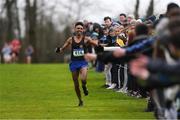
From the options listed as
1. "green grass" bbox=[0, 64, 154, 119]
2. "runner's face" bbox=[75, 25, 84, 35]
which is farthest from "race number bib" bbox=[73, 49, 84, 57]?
"green grass" bbox=[0, 64, 154, 119]

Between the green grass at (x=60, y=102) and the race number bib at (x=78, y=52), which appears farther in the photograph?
the race number bib at (x=78, y=52)

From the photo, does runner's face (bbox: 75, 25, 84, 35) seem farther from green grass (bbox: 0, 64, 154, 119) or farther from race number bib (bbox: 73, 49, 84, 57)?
green grass (bbox: 0, 64, 154, 119)

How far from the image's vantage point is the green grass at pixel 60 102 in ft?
60.1

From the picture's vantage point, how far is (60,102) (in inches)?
866

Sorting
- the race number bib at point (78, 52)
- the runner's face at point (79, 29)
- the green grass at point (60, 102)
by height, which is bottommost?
the green grass at point (60, 102)

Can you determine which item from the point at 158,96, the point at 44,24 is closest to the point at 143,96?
the point at 158,96

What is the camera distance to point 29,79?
108 feet

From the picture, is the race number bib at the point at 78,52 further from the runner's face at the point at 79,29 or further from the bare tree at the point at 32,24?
the bare tree at the point at 32,24

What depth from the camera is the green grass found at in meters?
18.3

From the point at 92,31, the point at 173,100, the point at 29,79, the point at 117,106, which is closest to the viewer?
the point at 173,100

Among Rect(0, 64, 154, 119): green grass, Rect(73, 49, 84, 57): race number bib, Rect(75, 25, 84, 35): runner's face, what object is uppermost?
Rect(75, 25, 84, 35): runner's face

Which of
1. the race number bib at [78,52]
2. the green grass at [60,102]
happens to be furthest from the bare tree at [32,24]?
the race number bib at [78,52]

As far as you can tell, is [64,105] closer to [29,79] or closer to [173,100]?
[173,100]

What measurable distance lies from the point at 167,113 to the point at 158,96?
0.76 meters
